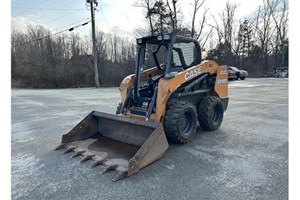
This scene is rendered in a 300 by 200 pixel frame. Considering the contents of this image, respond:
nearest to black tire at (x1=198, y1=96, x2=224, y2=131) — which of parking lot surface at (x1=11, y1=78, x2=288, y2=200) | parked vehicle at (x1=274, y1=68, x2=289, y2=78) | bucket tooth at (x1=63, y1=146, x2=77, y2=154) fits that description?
parking lot surface at (x1=11, y1=78, x2=288, y2=200)

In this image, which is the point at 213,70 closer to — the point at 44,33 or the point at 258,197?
the point at 258,197

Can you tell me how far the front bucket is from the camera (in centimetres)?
311

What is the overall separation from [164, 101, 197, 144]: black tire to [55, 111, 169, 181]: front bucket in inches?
18.3

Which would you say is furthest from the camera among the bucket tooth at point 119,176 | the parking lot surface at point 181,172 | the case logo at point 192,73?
the case logo at point 192,73

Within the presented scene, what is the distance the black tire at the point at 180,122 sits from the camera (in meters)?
3.90

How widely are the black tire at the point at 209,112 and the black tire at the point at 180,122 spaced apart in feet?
2.22

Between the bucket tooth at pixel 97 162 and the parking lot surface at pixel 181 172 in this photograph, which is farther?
the bucket tooth at pixel 97 162

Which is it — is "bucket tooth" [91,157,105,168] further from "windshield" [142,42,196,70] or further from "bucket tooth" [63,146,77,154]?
"windshield" [142,42,196,70]

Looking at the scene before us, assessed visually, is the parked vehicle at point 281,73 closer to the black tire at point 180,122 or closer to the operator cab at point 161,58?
the operator cab at point 161,58

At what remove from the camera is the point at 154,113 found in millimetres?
4113

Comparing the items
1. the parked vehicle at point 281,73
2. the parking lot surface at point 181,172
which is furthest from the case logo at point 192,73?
the parked vehicle at point 281,73

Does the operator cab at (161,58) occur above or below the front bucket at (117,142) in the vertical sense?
above

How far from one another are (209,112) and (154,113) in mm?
1505

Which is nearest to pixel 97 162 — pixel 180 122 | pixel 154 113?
pixel 154 113
